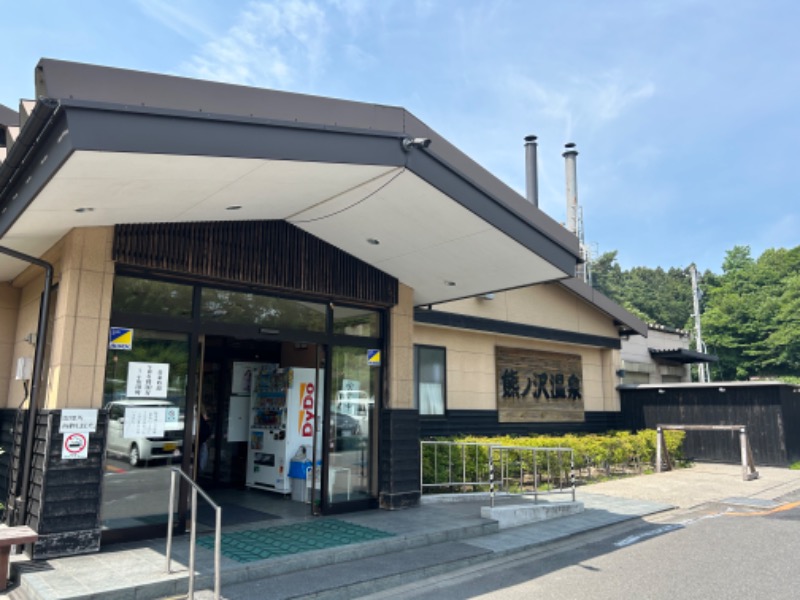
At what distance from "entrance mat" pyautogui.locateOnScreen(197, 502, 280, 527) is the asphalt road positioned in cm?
258

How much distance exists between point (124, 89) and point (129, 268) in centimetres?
236

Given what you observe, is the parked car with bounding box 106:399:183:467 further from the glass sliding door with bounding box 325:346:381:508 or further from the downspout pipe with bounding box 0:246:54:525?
the glass sliding door with bounding box 325:346:381:508

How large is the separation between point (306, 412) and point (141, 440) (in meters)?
3.11

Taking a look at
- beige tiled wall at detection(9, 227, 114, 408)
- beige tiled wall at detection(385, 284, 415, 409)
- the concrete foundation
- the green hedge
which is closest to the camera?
beige tiled wall at detection(9, 227, 114, 408)

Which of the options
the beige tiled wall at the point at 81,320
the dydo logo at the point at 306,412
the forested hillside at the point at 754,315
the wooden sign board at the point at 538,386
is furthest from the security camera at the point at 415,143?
the forested hillside at the point at 754,315

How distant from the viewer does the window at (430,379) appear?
38.6ft

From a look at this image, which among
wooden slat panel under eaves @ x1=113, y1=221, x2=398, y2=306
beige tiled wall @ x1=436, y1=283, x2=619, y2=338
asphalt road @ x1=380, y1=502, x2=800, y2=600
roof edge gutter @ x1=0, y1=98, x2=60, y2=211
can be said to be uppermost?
beige tiled wall @ x1=436, y1=283, x2=619, y2=338

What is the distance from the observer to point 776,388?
14.1m

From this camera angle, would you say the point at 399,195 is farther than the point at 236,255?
No

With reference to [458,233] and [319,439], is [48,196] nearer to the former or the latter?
[458,233]

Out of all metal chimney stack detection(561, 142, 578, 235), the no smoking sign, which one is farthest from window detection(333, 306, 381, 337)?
metal chimney stack detection(561, 142, 578, 235)

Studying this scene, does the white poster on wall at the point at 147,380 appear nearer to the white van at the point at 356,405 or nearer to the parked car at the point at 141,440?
the parked car at the point at 141,440

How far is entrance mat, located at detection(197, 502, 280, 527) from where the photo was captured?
279 inches

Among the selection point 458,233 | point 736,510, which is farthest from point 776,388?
point 458,233
